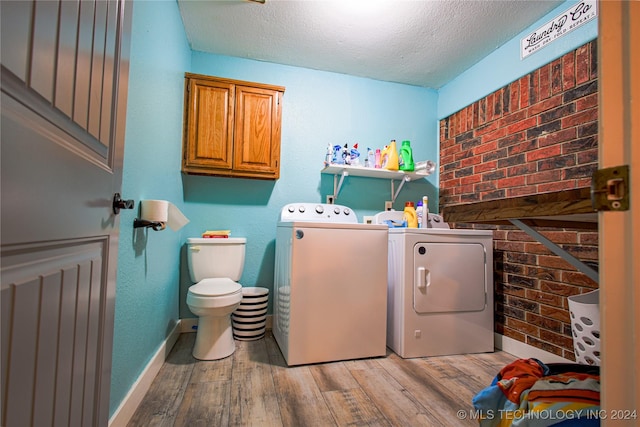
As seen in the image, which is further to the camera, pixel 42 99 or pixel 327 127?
pixel 327 127

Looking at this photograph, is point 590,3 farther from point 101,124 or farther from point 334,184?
point 101,124

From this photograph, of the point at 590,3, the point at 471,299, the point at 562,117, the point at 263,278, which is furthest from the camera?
the point at 263,278

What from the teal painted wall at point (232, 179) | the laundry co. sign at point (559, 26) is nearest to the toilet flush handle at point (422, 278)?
the teal painted wall at point (232, 179)

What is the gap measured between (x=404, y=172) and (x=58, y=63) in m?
2.37

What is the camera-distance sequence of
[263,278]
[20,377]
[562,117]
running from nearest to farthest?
1. [20,377]
2. [562,117]
3. [263,278]

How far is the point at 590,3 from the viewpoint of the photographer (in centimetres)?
163

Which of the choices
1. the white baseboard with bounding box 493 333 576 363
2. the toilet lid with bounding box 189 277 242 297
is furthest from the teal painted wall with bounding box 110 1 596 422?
the white baseboard with bounding box 493 333 576 363

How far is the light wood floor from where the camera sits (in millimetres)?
1240

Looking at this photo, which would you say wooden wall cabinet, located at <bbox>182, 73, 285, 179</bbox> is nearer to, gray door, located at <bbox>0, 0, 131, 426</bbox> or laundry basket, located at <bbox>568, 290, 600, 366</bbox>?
gray door, located at <bbox>0, 0, 131, 426</bbox>

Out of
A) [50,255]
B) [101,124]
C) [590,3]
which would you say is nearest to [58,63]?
[101,124]

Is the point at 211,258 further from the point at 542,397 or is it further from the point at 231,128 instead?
the point at 542,397

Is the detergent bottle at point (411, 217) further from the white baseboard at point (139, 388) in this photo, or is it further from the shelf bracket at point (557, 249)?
the white baseboard at point (139, 388)

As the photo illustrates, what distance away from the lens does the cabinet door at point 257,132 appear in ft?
7.34

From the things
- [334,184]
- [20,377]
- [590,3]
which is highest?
[590,3]
